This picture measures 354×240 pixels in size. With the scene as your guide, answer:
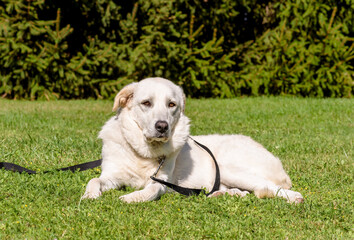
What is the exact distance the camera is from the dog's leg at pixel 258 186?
4.23 metres

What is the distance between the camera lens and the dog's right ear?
174 inches

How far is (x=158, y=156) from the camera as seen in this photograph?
439 cm

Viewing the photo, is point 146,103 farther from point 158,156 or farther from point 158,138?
point 158,156

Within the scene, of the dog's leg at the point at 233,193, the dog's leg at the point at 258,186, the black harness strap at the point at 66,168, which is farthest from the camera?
the black harness strap at the point at 66,168

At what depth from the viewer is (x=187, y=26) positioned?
592 inches

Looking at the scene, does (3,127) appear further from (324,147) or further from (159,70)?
(159,70)

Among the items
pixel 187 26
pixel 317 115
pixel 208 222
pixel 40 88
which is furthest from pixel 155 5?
pixel 208 222

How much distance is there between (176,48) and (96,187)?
34.7 feet

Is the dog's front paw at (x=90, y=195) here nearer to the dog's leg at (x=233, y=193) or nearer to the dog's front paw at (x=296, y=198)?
the dog's leg at (x=233, y=193)

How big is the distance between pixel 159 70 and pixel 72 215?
35.2 ft

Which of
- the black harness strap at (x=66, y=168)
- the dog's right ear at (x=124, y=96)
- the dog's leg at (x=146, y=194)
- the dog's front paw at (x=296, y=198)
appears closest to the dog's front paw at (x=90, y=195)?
the dog's leg at (x=146, y=194)

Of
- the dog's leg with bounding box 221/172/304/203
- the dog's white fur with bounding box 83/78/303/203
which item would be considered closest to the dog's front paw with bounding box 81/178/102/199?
the dog's white fur with bounding box 83/78/303/203

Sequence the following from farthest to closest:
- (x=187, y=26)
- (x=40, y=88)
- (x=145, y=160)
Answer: (x=187, y=26) < (x=40, y=88) < (x=145, y=160)

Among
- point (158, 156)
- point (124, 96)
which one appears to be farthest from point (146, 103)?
point (158, 156)
